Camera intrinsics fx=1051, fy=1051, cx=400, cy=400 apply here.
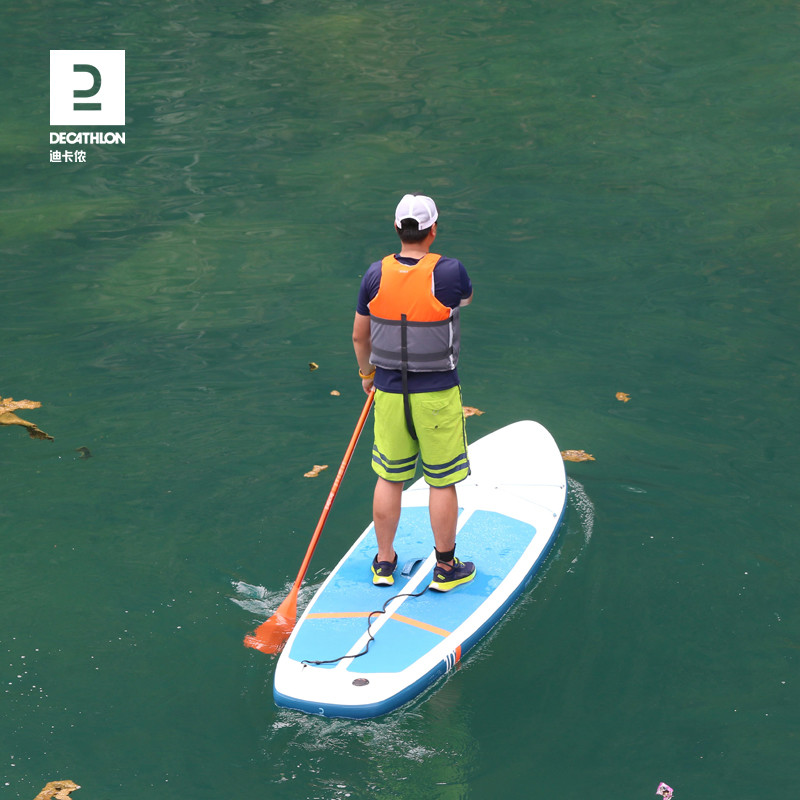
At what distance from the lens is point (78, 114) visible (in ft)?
48.3

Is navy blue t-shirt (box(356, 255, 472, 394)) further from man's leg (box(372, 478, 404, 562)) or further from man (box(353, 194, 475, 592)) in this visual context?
man's leg (box(372, 478, 404, 562))

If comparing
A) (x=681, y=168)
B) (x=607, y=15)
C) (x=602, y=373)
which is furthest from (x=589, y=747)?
(x=607, y=15)

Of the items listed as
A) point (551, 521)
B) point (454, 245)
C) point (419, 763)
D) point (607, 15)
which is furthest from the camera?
point (607, 15)

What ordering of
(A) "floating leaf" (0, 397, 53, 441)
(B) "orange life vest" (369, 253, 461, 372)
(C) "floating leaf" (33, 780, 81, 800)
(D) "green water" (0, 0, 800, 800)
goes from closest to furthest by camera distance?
1. (C) "floating leaf" (33, 780, 81, 800)
2. (D) "green water" (0, 0, 800, 800)
3. (B) "orange life vest" (369, 253, 461, 372)
4. (A) "floating leaf" (0, 397, 53, 441)

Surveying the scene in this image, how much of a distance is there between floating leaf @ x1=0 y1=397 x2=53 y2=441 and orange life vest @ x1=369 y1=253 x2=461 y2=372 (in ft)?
10.3

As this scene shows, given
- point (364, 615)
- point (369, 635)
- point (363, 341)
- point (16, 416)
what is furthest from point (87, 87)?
point (369, 635)

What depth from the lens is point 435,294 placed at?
184 inches

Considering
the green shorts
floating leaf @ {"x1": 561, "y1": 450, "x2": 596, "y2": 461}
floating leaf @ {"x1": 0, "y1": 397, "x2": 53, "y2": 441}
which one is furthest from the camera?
floating leaf @ {"x1": 0, "y1": 397, "x2": 53, "y2": 441}

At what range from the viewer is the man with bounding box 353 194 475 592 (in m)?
4.66

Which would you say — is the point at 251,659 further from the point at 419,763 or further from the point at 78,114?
the point at 78,114

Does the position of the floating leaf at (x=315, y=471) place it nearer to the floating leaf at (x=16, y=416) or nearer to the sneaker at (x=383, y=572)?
the sneaker at (x=383, y=572)

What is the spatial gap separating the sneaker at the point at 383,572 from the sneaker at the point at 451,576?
0.21m

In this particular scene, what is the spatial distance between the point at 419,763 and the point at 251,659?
1.04 metres

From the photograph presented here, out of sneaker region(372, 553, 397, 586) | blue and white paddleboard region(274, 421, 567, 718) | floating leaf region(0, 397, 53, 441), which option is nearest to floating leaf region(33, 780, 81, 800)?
blue and white paddleboard region(274, 421, 567, 718)
